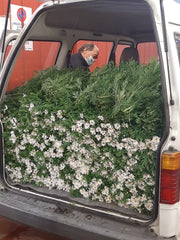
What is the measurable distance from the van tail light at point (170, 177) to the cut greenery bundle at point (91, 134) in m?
0.15

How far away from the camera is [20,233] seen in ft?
10.3

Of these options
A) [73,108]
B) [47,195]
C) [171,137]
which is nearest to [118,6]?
[73,108]

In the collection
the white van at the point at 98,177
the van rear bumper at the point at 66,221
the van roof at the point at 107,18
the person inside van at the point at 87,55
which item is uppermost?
the van roof at the point at 107,18

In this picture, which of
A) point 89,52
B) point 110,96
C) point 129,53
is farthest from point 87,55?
point 110,96

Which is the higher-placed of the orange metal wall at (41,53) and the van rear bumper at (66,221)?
the orange metal wall at (41,53)

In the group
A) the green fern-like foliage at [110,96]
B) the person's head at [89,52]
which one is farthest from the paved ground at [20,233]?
the person's head at [89,52]

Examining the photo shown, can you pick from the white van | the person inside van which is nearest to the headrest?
the person inside van

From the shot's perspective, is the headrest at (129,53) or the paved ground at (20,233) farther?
the headrest at (129,53)

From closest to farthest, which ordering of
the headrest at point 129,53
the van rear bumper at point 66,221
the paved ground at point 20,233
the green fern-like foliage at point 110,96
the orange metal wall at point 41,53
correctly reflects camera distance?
the van rear bumper at point 66,221
the green fern-like foliage at point 110,96
the paved ground at point 20,233
the orange metal wall at point 41,53
the headrest at point 129,53

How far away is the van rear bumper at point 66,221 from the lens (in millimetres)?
2139

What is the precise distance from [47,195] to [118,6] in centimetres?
219

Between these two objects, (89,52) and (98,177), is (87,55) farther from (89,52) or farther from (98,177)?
(98,177)

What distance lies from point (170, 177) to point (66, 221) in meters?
0.89

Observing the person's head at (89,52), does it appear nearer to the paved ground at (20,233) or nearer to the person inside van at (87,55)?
the person inside van at (87,55)
